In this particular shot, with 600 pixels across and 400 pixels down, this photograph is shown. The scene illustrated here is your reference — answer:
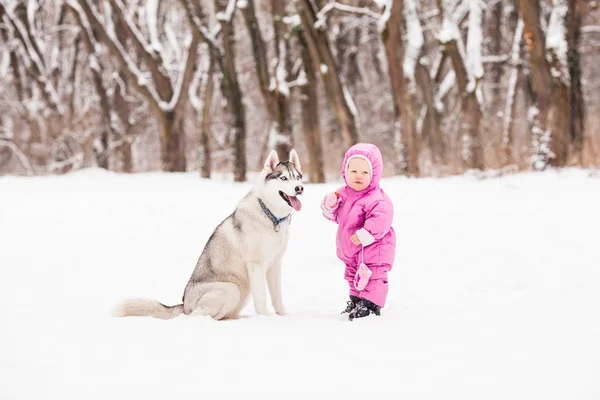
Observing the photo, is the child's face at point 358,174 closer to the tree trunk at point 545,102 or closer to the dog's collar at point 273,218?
the dog's collar at point 273,218

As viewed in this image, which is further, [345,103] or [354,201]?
[345,103]

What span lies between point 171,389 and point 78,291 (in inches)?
143

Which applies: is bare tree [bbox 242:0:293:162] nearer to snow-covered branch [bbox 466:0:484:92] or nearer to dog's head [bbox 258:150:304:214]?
snow-covered branch [bbox 466:0:484:92]

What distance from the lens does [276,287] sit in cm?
509

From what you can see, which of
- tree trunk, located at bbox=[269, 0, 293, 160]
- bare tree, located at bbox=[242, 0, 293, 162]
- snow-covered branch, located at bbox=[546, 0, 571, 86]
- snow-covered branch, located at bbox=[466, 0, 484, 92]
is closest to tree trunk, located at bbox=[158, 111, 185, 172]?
bare tree, located at bbox=[242, 0, 293, 162]

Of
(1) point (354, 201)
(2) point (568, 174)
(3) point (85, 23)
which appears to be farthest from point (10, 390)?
(3) point (85, 23)

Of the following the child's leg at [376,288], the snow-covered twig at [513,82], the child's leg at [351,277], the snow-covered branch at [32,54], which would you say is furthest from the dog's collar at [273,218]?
the snow-covered branch at [32,54]

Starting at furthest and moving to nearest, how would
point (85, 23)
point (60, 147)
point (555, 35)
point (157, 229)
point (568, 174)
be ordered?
point (60, 147), point (85, 23), point (555, 35), point (568, 174), point (157, 229)

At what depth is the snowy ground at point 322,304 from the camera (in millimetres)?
3184

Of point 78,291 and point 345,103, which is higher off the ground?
point 345,103

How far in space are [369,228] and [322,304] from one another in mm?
1457

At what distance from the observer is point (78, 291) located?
20.6 feet

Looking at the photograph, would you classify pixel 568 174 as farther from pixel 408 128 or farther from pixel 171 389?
pixel 171 389

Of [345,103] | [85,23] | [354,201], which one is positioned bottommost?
[354,201]
